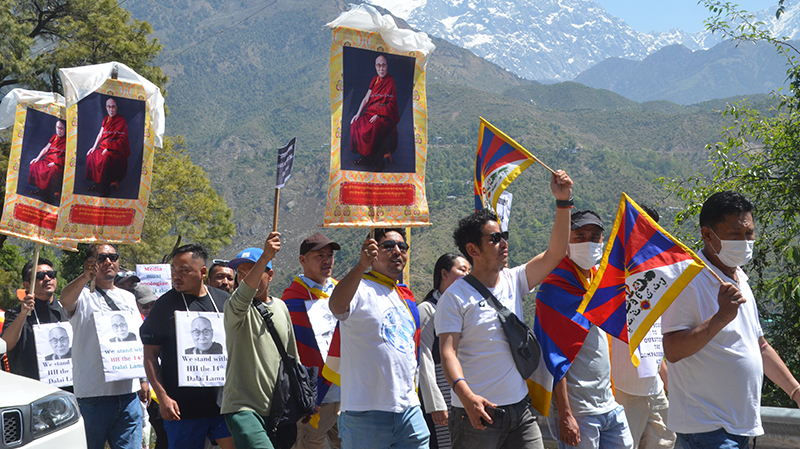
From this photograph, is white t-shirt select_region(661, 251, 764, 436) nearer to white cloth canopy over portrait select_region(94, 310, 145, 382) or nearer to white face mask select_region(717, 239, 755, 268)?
white face mask select_region(717, 239, 755, 268)

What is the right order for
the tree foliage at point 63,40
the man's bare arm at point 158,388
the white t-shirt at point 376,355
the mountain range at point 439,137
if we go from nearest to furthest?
the white t-shirt at point 376,355 → the man's bare arm at point 158,388 → the tree foliage at point 63,40 → the mountain range at point 439,137

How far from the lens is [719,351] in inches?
153

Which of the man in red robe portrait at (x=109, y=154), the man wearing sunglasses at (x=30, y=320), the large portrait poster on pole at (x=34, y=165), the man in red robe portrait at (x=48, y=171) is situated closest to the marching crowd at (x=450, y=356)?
the man wearing sunglasses at (x=30, y=320)

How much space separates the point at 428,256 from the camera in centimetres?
→ 6869

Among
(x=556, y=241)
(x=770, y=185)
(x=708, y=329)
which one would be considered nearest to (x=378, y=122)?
(x=556, y=241)

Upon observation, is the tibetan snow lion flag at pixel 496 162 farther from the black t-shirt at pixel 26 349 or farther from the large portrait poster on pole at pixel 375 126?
the black t-shirt at pixel 26 349

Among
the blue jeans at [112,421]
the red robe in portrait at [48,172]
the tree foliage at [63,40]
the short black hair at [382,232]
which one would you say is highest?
the tree foliage at [63,40]

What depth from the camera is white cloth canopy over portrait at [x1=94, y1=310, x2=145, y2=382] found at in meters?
6.11

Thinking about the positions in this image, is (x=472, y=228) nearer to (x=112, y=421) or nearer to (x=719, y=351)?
(x=719, y=351)

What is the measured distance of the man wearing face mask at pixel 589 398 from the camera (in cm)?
456

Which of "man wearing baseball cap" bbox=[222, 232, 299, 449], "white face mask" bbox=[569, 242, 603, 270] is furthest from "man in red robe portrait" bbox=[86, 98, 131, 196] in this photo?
"white face mask" bbox=[569, 242, 603, 270]

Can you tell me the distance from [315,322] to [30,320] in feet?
8.49

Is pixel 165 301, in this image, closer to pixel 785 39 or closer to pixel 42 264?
pixel 42 264

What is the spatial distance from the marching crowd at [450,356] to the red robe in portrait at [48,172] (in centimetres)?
198
